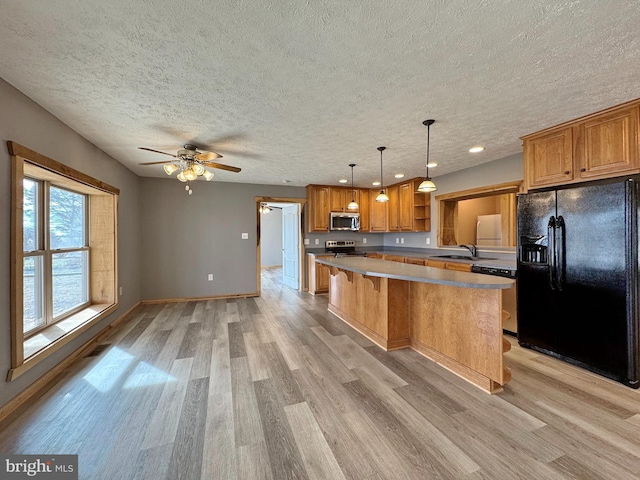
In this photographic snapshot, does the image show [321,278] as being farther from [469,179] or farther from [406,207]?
[469,179]

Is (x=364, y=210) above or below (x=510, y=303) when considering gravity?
above

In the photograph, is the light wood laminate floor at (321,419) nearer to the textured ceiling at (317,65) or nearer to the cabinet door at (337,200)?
the textured ceiling at (317,65)

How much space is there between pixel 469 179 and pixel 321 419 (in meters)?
4.22

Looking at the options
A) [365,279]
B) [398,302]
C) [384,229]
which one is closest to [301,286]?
[384,229]

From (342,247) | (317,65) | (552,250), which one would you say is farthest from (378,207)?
(317,65)

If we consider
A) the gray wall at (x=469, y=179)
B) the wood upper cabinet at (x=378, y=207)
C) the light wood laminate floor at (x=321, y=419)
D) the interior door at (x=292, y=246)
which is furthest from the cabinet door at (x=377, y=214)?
the light wood laminate floor at (x=321, y=419)

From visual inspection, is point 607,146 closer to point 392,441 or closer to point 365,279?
point 365,279

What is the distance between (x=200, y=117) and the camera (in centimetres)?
241

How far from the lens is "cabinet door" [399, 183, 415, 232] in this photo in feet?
17.3

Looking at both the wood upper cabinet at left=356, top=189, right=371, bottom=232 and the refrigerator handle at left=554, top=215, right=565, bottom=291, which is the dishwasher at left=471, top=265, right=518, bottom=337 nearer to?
the refrigerator handle at left=554, top=215, right=565, bottom=291

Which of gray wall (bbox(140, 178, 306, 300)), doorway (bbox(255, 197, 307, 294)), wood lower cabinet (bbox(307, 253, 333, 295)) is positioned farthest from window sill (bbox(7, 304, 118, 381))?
wood lower cabinet (bbox(307, 253, 333, 295))

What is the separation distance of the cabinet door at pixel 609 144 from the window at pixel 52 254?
4899mm

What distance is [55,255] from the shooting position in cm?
273
